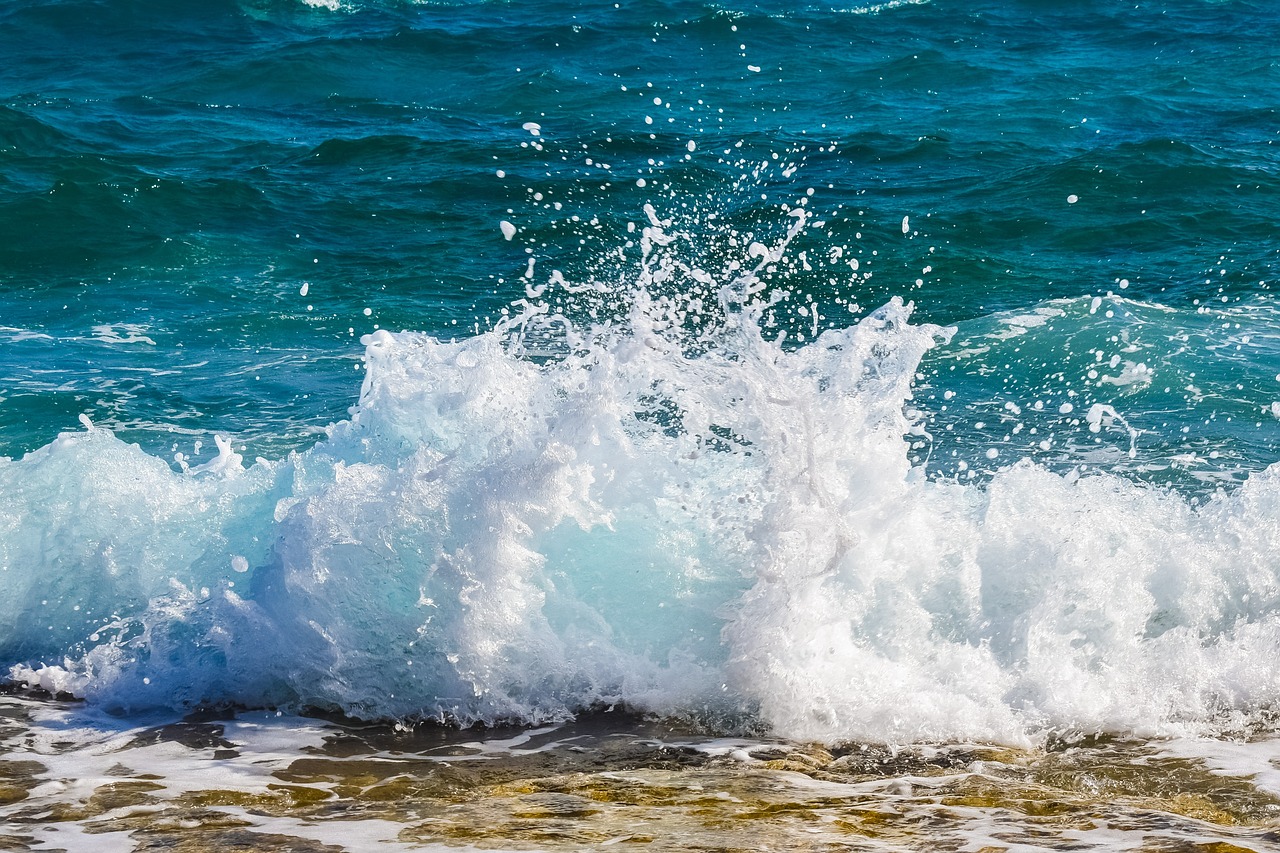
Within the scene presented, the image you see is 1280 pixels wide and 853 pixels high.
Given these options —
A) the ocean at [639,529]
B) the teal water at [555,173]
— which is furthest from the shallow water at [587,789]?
the teal water at [555,173]

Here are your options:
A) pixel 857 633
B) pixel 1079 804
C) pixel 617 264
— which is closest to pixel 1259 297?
pixel 617 264

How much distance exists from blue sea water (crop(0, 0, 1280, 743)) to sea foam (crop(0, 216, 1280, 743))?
2 centimetres

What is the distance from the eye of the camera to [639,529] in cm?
586

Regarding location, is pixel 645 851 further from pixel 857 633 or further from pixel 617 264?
pixel 617 264

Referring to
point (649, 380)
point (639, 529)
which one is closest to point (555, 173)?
point (639, 529)

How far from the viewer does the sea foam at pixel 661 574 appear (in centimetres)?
511

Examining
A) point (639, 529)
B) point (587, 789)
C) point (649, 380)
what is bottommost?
point (587, 789)

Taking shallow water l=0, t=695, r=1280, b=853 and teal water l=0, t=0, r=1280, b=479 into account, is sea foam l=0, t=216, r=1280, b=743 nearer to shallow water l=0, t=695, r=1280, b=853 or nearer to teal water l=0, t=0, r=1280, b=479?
shallow water l=0, t=695, r=1280, b=853

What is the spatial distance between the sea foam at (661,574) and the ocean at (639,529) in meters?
0.02

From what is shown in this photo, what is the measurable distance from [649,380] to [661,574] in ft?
2.76

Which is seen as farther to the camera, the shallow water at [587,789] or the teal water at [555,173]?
the teal water at [555,173]

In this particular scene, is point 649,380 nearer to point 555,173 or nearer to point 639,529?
point 639,529

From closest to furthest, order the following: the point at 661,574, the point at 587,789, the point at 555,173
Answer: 1. the point at 587,789
2. the point at 661,574
3. the point at 555,173

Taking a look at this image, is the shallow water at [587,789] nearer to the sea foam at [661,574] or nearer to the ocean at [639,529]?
the ocean at [639,529]
